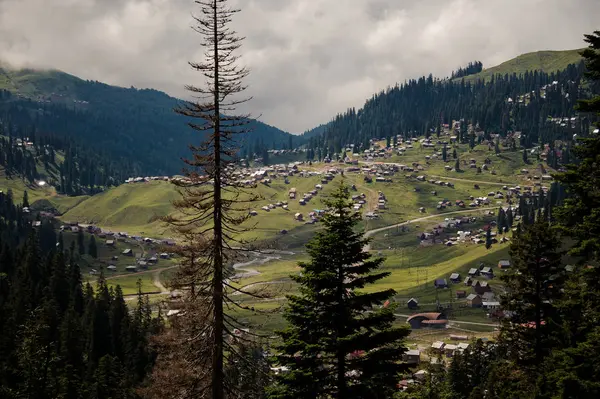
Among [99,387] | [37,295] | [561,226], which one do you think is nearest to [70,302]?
[37,295]

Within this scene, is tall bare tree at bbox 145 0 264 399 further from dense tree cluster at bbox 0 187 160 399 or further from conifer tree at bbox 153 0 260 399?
dense tree cluster at bbox 0 187 160 399

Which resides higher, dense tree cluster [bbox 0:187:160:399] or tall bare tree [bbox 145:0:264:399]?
tall bare tree [bbox 145:0:264:399]

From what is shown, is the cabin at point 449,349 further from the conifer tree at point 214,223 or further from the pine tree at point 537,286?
the conifer tree at point 214,223

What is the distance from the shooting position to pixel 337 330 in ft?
96.4

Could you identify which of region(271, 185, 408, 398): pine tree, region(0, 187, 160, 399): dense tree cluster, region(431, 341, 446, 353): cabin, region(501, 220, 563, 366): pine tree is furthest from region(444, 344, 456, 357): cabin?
region(271, 185, 408, 398): pine tree

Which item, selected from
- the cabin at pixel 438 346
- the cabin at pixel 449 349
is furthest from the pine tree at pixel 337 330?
the cabin at pixel 438 346

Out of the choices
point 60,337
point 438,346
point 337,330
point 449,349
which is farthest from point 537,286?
point 438,346

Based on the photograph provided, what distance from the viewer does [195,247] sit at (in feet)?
93.2

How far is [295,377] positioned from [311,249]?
6.54 metres

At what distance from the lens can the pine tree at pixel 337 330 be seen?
1148 inches

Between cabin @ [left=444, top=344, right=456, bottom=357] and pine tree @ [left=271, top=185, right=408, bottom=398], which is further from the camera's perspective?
cabin @ [left=444, top=344, right=456, bottom=357]

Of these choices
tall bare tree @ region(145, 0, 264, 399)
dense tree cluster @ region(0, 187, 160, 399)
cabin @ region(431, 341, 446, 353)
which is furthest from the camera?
cabin @ region(431, 341, 446, 353)

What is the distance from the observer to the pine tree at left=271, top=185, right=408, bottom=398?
2916cm

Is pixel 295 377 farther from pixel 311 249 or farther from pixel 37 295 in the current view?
pixel 37 295
